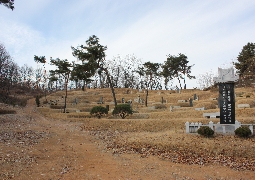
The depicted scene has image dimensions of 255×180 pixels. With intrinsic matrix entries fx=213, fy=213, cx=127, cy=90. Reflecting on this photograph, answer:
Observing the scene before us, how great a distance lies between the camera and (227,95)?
628 inches

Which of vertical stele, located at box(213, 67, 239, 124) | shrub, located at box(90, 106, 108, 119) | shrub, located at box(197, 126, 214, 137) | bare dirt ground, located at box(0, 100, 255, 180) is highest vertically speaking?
vertical stele, located at box(213, 67, 239, 124)

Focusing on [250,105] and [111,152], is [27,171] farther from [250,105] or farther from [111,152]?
[250,105]

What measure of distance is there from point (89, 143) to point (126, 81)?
6727 centimetres

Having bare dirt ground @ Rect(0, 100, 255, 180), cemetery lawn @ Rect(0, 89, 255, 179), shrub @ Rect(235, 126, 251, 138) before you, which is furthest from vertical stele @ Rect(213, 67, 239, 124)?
bare dirt ground @ Rect(0, 100, 255, 180)

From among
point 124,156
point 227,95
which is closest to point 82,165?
point 124,156

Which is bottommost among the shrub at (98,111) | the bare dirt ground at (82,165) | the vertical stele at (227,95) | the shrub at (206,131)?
the bare dirt ground at (82,165)

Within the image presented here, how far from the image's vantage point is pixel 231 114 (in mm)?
15648

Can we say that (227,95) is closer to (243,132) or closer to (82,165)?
(243,132)

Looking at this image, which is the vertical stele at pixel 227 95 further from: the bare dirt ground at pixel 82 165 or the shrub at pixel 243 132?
the bare dirt ground at pixel 82 165

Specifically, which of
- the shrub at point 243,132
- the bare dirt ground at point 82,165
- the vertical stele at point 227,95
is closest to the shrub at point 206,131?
the shrub at point 243,132

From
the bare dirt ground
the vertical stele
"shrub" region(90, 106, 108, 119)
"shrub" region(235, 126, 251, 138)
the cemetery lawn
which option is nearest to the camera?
the bare dirt ground

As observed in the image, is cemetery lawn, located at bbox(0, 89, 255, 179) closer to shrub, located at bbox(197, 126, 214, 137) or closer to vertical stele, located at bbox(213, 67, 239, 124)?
shrub, located at bbox(197, 126, 214, 137)

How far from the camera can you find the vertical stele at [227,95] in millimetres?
15672

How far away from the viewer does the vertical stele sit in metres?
15.7
